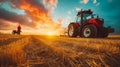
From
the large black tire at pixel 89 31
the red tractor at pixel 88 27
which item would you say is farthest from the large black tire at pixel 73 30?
the large black tire at pixel 89 31

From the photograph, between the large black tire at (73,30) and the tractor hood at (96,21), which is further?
the large black tire at (73,30)

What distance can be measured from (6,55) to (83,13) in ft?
46.3

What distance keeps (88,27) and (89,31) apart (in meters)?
0.37

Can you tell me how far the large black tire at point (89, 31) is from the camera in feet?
51.2

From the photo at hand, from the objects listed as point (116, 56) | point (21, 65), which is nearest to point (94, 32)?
point (116, 56)

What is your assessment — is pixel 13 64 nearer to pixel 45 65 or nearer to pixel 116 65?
pixel 45 65

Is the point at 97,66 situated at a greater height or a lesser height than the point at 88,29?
lesser

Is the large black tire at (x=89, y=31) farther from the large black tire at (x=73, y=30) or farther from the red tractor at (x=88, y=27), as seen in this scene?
the large black tire at (x=73, y=30)

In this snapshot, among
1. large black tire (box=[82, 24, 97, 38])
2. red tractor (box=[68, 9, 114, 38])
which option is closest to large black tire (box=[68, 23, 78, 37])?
red tractor (box=[68, 9, 114, 38])

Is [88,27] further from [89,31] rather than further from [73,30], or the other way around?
[73,30]

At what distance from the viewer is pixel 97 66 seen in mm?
4371

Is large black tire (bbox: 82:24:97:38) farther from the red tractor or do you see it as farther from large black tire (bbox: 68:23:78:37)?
large black tire (bbox: 68:23:78:37)

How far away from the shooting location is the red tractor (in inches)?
628

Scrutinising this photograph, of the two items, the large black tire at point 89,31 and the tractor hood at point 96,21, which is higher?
the tractor hood at point 96,21
